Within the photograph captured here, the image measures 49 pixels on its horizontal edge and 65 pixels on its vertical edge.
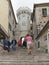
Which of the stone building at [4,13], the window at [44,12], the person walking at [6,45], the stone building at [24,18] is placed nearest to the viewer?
the person walking at [6,45]

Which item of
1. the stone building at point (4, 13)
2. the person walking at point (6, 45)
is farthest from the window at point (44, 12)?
the person walking at point (6, 45)

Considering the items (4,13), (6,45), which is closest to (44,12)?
(4,13)

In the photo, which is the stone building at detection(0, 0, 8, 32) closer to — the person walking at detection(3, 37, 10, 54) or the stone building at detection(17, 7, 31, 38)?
the person walking at detection(3, 37, 10, 54)

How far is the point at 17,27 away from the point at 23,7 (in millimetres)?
8094

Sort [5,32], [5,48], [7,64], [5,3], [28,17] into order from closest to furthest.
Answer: [7,64]
[5,48]
[5,32]
[5,3]
[28,17]

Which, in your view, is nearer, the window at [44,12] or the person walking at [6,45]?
the person walking at [6,45]

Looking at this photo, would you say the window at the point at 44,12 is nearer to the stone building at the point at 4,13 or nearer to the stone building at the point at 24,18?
the stone building at the point at 4,13

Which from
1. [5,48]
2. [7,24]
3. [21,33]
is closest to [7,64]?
[5,48]

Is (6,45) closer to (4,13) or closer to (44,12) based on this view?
(4,13)

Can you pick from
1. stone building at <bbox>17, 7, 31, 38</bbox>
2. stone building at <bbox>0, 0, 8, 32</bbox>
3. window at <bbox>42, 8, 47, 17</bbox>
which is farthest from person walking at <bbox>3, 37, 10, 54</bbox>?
stone building at <bbox>17, 7, 31, 38</bbox>

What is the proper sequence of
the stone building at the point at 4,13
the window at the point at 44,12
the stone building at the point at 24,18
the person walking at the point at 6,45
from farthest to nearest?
1. the stone building at the point at 24,18
2. the window at the point at 44,12
3. the stone building at the point at 4,13
4. the person walking at the point at 6,45

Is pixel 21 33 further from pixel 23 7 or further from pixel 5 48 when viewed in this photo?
pixel 5 48

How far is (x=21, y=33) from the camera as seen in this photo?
65625mm

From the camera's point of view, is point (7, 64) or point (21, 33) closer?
point (7, 64)
